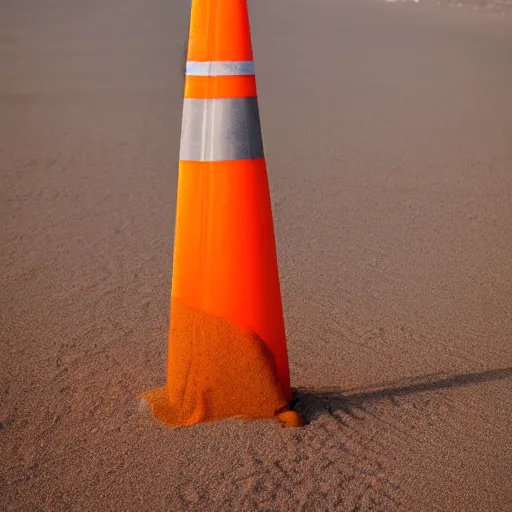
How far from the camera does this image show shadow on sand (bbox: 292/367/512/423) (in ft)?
8.58

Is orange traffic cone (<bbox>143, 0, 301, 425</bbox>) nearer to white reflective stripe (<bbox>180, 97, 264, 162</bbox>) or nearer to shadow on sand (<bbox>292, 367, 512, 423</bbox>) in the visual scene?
white reflective stripe (<bbox>180, 97, 264, 162</bbox>)

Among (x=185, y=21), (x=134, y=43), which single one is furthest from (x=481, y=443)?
(x=185, y=21)

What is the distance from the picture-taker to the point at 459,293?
3729 millimetres

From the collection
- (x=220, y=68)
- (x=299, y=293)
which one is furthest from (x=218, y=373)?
(x=299, y=293)

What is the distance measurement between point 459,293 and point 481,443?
132 centimetres

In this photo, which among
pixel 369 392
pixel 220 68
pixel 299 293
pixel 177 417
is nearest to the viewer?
pixel 220 68

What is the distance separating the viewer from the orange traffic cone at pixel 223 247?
2359 mm

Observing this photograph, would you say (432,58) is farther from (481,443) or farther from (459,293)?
(481,443)

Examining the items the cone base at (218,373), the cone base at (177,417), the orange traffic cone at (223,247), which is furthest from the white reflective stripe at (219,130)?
the cone base at (177,417)

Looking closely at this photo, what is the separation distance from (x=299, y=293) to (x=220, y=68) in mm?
1578

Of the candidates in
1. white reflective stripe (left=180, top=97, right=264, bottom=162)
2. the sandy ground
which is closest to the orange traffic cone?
white reflective stripe (left=180, top=97, right=264, bottom=162)

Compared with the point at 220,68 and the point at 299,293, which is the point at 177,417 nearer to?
the point at 220,68

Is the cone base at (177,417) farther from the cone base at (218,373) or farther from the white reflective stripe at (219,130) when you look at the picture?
the white reflective stripe at (219,130)

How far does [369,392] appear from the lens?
2.77 meters
